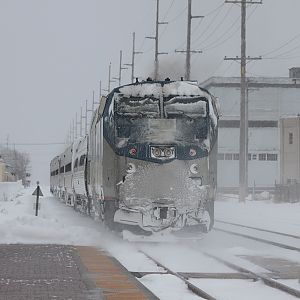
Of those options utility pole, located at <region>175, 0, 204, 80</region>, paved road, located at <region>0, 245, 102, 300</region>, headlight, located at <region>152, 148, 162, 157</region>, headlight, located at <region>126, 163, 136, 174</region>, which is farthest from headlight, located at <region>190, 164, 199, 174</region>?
utility pole, located at <region>175, 0, 204, 80</region>

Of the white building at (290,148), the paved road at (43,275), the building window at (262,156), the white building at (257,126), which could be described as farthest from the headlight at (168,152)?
the building window at (262,156)

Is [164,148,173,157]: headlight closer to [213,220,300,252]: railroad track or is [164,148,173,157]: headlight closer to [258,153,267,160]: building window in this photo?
[213,220,300,252]: railroad track

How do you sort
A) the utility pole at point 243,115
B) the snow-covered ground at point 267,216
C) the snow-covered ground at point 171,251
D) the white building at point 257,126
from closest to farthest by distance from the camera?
1. the snow-covered ground at point 171,251
2. the snow-covered ground at point 267,216
3. the utility pole at point 243,115
4. the white building at point 257,126

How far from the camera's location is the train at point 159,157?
16.0 metres

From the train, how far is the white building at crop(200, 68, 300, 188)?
63018 mm

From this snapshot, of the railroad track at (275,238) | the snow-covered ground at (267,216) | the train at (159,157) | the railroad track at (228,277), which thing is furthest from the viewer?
the snow-covered ground at (267,216)

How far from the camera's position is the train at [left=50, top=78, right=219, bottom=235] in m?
16.0

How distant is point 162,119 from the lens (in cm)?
1644

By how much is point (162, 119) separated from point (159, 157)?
102 centimetres

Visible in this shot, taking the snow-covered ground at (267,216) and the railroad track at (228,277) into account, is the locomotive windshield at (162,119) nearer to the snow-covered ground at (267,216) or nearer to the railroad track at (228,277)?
the railroad track at (228,277)

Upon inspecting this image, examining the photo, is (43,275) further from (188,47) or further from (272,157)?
(272,157)

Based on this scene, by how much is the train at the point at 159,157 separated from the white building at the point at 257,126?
207ft

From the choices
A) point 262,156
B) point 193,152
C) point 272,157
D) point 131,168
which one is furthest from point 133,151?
point 272,157

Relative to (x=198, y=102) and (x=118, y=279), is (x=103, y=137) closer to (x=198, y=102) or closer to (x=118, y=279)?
(x=198, y=102)
